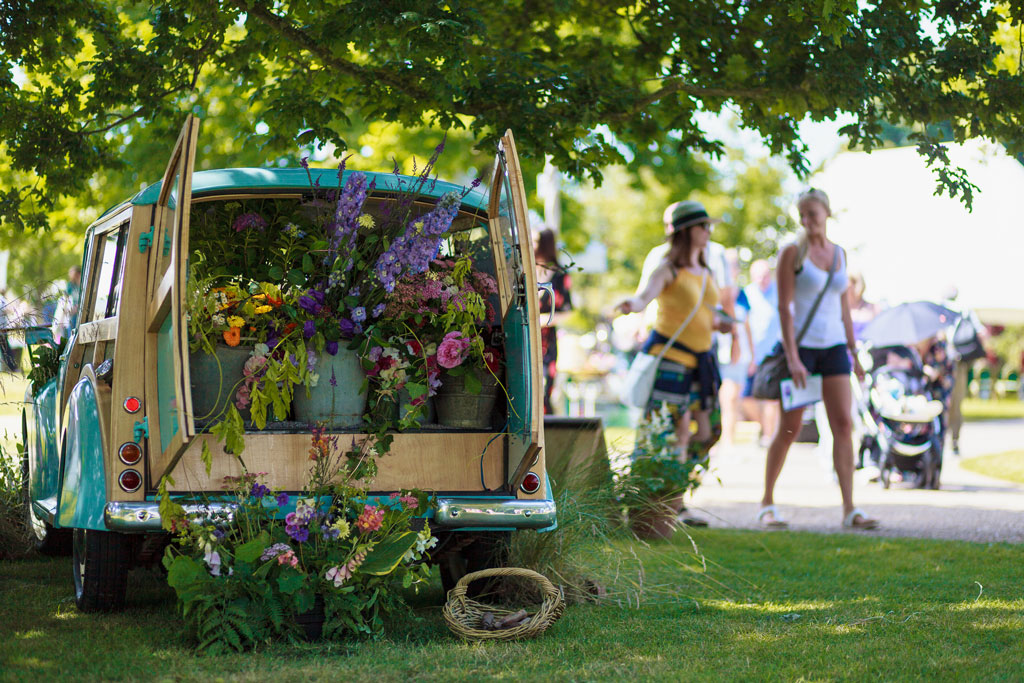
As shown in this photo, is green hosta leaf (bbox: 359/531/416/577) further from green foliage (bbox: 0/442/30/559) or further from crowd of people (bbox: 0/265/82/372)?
green foliage (bbox: 0/442/30/559)

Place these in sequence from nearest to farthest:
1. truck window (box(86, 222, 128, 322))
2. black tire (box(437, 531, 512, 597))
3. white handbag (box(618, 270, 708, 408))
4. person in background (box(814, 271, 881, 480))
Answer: truck window (box(86, 222, 128, 322))
black tire (box(437, 531, 512, 597))
white handbag (box(618, 270, 708, 408))
person in background (box(814, 271, 881, 480))

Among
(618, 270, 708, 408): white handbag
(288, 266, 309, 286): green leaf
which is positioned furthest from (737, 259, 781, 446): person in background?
(288, 266, 309, 286): green leaf

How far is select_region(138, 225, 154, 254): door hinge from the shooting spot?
471cm

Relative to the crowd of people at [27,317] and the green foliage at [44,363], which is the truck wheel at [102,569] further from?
the crowd of people at [27,317]

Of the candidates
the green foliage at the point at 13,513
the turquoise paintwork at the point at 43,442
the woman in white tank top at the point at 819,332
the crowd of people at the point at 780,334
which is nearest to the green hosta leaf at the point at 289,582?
the turquoise paintwork at the point at 43,442

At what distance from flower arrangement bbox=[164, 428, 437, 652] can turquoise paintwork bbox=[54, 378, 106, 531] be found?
1.16ft

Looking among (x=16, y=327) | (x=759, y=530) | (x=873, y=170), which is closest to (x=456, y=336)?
(x=16, y=327)

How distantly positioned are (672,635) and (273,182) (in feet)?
8.40

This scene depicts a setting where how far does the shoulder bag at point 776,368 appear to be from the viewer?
8.20 m

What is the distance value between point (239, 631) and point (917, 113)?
4.88 metres

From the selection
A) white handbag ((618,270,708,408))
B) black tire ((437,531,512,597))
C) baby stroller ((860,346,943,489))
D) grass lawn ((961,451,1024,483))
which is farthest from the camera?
grass lawn ((961,451,1024,483))

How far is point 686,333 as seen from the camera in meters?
8.38

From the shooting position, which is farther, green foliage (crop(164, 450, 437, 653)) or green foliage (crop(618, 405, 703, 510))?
green foliage (crop(618, 405, 703, 510))

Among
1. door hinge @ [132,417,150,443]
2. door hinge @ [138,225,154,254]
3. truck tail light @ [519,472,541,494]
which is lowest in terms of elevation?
truck tail light @ [519,472,541,494]
